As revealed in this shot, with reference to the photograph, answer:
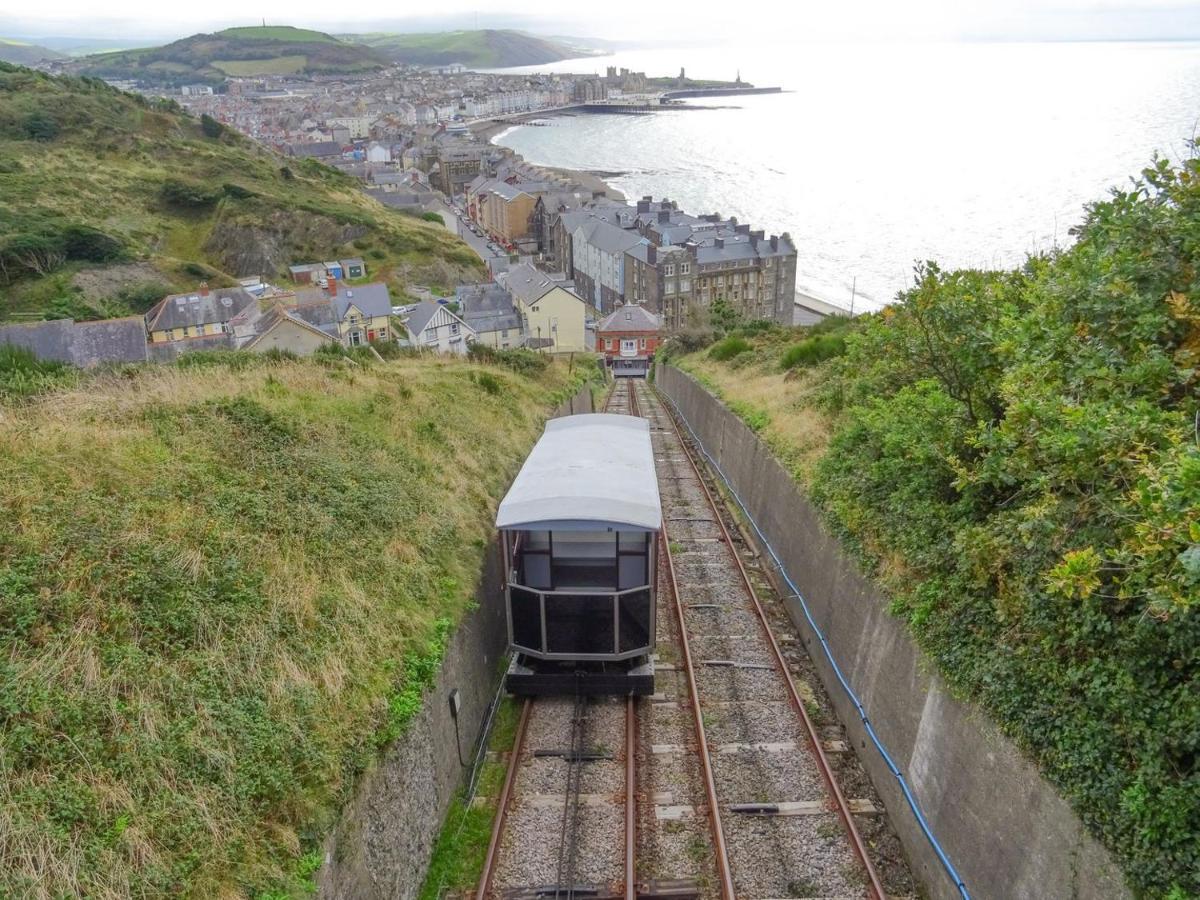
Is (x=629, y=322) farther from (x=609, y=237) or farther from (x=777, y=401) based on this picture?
(x=777, y=401)

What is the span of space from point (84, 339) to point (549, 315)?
40.1 metres

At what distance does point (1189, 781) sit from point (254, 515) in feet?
32.6

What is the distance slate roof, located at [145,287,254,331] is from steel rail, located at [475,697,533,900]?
44873 mm

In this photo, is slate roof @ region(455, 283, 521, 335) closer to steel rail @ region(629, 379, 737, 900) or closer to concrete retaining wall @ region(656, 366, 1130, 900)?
steel rail @ region(629, 379, 737, 900)

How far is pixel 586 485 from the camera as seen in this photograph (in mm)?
11664

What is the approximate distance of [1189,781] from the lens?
5.89 metres

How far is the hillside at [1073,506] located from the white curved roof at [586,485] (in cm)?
337

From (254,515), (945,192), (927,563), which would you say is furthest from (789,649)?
(945,192)

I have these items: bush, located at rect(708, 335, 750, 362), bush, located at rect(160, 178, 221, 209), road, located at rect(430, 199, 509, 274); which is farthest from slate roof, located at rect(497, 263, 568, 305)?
bush, located at rect(708, 335, 750, 362)

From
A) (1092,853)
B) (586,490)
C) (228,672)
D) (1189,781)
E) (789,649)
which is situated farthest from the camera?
(789,649)

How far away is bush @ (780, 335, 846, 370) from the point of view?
82.3 ft

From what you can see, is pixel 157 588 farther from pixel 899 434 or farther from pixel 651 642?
pixel 899 434

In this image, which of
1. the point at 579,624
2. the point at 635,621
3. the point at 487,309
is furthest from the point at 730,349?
the point at 487,309

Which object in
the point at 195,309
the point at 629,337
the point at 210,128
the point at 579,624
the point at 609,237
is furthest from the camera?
the point at 210,128
